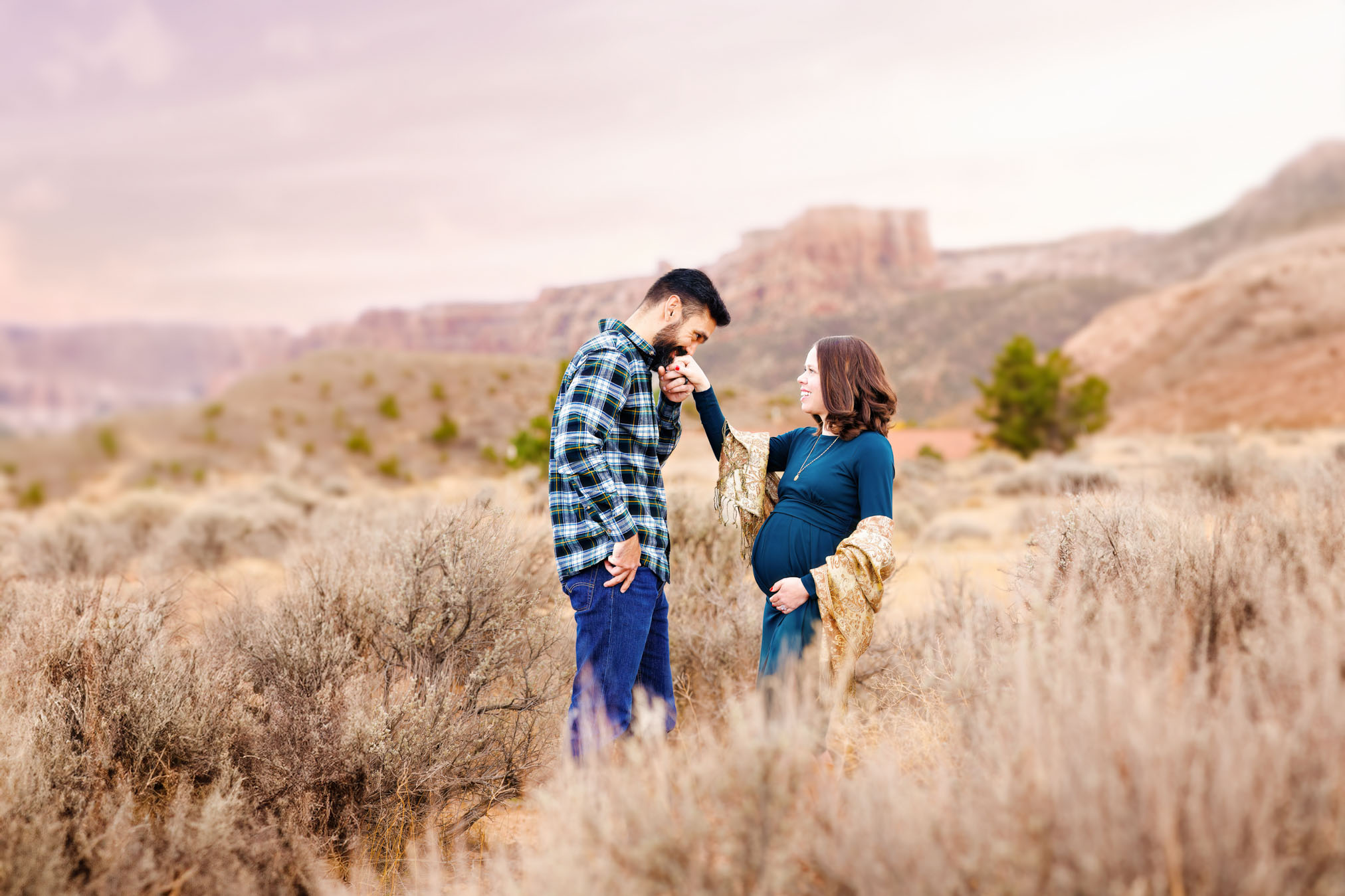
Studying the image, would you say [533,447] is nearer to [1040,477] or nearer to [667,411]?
[1040,477]

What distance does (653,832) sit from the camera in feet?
5.07

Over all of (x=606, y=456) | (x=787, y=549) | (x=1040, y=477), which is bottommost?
(x=1040, y=477)

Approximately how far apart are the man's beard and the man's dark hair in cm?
9

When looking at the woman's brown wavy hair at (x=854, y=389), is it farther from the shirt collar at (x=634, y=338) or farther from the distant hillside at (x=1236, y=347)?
the distant hillside at (x=1236, y=347)

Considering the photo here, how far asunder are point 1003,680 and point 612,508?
54.2 inches

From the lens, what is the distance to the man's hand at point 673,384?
2.81 metres

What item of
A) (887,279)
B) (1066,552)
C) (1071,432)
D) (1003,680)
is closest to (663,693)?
(1003,680)

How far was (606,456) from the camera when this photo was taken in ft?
8.57

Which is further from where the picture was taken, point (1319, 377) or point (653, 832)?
point (1319, 377)

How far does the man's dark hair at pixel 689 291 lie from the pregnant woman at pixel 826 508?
0.71 ft

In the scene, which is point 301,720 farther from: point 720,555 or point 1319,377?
point 1319,377

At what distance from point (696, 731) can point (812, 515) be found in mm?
1371

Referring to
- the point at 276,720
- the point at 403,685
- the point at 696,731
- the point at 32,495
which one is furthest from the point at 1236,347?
the point at 32,495

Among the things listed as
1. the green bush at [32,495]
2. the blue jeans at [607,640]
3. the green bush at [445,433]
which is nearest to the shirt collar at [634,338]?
the blue jeans at [607,640]
